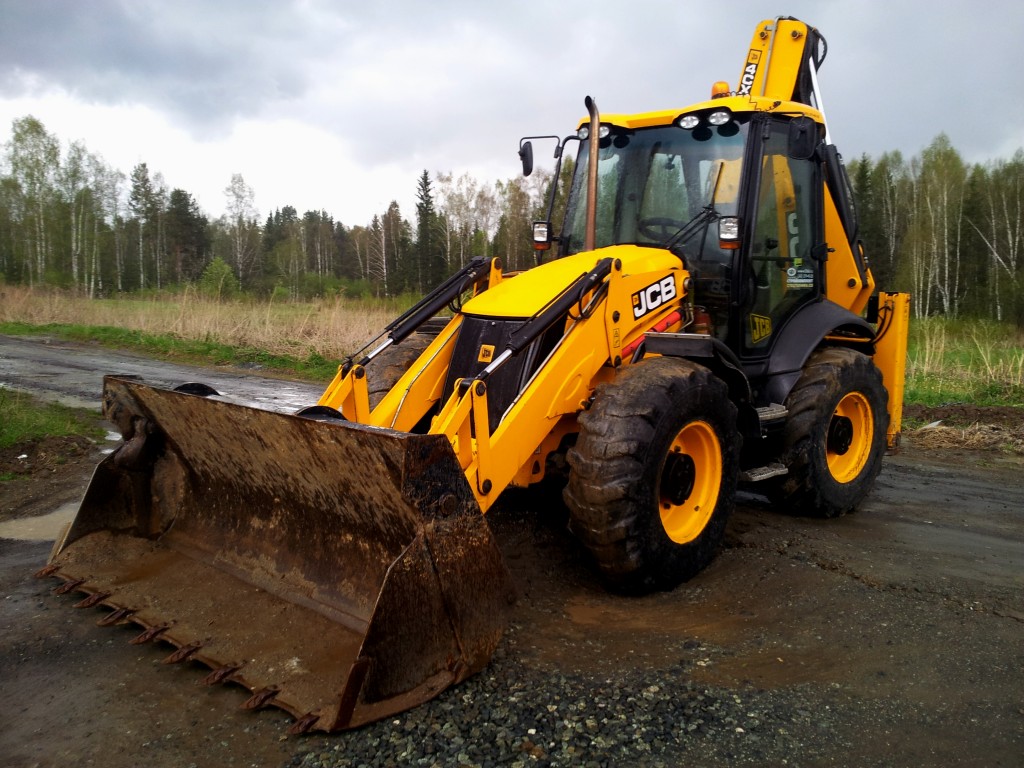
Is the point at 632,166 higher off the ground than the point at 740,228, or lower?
higher

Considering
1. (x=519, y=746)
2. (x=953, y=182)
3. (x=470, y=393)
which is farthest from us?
(x=953, y=182)

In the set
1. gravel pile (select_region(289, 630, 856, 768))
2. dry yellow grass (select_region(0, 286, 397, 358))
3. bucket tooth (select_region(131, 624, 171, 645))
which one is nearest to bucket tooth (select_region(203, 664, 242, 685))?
bucket tooth (select_region(131, 624, 171, 645))

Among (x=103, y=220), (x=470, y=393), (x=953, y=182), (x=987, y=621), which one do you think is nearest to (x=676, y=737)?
(x=470, y=393)

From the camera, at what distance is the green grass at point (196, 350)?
47.1 ft

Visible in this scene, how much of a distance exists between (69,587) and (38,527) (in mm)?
1640

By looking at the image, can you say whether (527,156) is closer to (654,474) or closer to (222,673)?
(654,474)

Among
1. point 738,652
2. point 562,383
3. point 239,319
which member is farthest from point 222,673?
point 239,319

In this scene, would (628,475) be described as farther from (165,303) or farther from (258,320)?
(165,303)

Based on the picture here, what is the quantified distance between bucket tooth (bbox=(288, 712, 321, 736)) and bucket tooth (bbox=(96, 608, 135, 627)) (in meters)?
1.36

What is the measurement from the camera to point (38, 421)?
25.6 ft

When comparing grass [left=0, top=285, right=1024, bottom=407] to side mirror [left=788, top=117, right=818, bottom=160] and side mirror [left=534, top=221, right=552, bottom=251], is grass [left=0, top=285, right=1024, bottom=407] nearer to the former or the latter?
side mirror [left=788, top=117, right=818, bottom=160]

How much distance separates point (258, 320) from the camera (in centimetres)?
1752

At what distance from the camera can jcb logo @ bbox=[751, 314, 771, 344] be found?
210 inches

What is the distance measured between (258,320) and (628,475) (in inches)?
598
